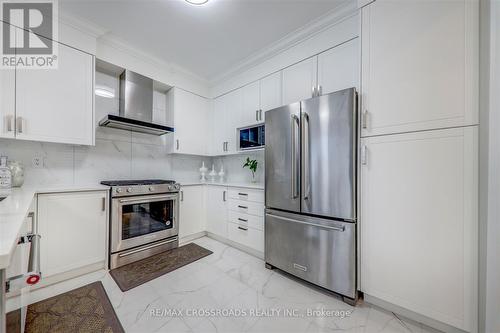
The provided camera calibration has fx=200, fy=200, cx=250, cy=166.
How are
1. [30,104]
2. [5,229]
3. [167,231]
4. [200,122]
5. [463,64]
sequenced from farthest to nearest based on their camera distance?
[200,122]
[167,231]
[30,104]
[463,64]
[5,229]

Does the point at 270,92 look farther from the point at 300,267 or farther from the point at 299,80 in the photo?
the point at 300,267

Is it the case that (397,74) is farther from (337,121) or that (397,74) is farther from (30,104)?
(30,104)

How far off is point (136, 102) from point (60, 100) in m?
0.79

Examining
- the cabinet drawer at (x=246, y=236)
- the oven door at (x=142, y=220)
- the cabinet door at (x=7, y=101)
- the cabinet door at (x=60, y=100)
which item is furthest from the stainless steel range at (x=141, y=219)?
the cabinet door at (x=7, y=101)

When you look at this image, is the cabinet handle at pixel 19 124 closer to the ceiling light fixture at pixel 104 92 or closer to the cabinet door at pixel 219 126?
the ceiling light fixture at pixel 104 92

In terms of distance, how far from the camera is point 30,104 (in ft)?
6.31

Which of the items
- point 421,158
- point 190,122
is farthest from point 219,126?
point 421,158

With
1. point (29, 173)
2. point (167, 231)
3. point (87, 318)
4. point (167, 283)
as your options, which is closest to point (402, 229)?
point (167, 283)

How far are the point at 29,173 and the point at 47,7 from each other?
1.68 meters

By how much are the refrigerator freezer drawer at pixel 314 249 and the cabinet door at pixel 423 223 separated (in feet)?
0.42

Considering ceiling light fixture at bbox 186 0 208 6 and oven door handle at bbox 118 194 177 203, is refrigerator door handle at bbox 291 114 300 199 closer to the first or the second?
ceiling light fixture at bbox 186 0 208 6

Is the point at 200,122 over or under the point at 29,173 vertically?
over

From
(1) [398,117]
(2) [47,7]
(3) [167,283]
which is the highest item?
(2) [47,7]

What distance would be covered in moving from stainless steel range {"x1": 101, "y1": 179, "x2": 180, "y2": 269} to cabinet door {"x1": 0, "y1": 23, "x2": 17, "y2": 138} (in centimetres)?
91
